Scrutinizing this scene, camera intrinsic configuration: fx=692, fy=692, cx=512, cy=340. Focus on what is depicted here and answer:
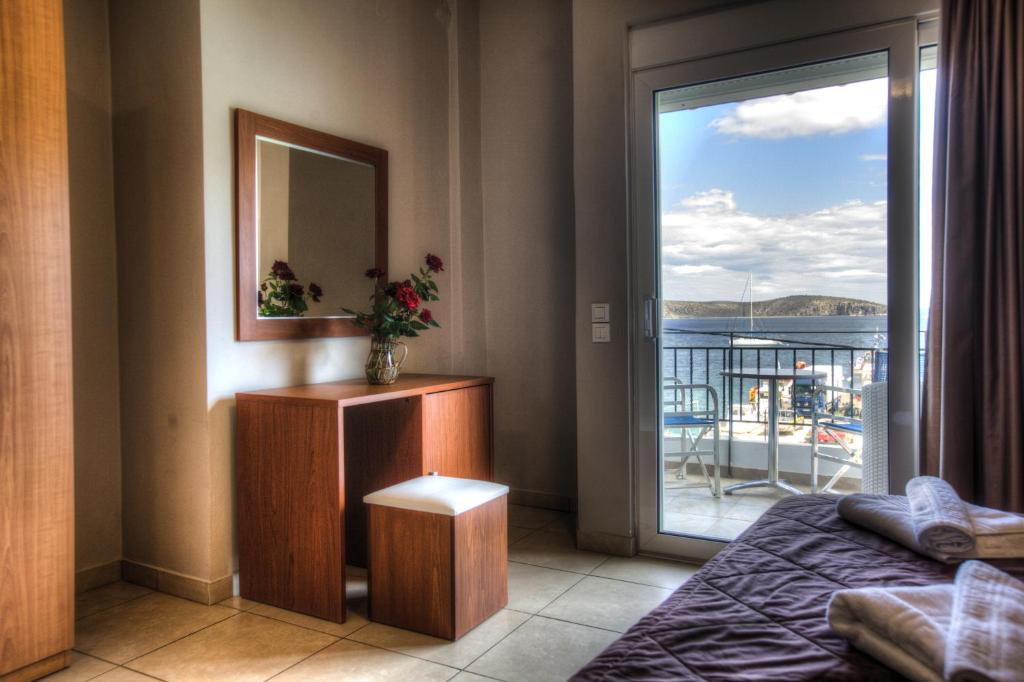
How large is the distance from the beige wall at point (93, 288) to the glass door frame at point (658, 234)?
220 centimetres

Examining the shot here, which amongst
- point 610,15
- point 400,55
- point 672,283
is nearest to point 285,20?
point 400,55

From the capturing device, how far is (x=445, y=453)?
2990 millimetres

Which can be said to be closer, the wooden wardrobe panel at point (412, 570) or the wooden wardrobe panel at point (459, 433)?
the wooden wardrobe panel at point (412, 570)

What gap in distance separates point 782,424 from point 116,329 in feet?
9.13

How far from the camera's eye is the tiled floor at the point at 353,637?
2119mm

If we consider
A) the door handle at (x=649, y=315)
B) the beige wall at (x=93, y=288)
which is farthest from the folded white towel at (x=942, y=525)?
the beige wall at (x=93, y=288)

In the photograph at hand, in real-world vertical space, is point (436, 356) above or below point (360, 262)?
below

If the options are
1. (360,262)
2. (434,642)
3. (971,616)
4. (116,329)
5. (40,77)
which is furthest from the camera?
(360,262)

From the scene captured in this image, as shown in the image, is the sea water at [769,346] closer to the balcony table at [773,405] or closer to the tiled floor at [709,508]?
the balcony table at [773,405]

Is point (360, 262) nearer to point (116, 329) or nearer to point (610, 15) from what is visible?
point (116, 329)

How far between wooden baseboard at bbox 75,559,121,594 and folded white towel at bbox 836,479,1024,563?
9.16 ft

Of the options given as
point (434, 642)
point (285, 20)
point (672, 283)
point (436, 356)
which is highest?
point (285, 20)

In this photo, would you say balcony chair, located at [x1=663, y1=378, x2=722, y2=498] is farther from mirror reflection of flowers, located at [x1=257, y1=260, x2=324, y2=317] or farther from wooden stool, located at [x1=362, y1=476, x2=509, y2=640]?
mirror reflection of flowers, located at [x1=257, y1=260, x2=324, y2=317]

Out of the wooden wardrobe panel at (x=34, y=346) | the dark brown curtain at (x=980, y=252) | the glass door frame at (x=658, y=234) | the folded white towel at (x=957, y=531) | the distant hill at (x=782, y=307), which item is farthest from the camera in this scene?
the distant hill at (x=782, y=307)
